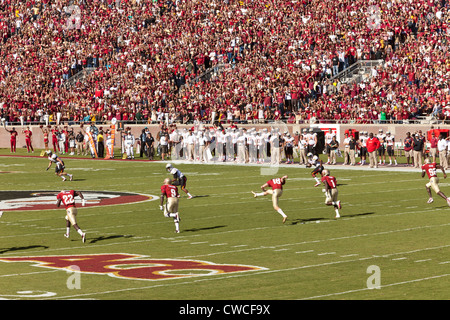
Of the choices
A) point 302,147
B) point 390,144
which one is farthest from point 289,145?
point 390,144

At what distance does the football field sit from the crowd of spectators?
1362 centimetres

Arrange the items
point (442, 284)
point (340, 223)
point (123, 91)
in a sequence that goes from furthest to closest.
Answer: point (123, 91), point (340, 223), point (442, 284)

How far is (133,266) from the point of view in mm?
17438

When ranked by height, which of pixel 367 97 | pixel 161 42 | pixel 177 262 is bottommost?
pixel 177 262

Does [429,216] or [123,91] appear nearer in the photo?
[429,216]

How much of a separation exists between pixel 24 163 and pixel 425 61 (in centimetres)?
2190

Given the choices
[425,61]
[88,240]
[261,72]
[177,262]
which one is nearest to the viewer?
[177,262]

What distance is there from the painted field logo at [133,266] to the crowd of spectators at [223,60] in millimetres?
27817

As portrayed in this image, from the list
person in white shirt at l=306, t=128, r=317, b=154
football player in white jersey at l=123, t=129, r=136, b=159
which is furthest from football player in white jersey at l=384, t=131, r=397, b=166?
football player in white jersey at l=123, t=129, r=136, b=159

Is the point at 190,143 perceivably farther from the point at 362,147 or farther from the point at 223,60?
the point at 223,60

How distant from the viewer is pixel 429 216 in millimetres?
23844

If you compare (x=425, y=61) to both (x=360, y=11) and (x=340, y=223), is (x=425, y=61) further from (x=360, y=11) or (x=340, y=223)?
(x=340, y=223)

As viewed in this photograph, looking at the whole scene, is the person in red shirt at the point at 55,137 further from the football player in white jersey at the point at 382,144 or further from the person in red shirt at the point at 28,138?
the football player in white jersey at the point at 382,144
